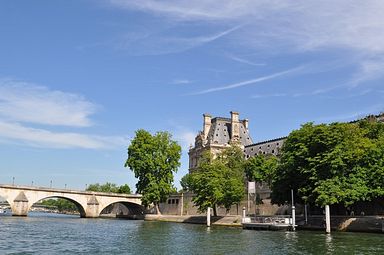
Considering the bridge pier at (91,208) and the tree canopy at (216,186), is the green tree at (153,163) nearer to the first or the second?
the bridge pier at (91,208)

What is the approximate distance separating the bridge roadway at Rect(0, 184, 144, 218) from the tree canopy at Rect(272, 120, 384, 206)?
187ft

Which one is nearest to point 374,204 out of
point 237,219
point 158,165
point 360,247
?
point 237,219

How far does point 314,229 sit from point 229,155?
3250 cm

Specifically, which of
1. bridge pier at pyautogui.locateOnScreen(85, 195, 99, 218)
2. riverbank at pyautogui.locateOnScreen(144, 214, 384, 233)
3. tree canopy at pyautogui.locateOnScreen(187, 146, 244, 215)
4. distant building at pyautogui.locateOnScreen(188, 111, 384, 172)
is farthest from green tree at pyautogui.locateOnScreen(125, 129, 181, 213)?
distant building at pyautogui.locateOnScreen(188, 111, 384, 172)

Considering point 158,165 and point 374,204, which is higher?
point 158,165

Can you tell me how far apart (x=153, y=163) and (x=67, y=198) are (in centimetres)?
2359

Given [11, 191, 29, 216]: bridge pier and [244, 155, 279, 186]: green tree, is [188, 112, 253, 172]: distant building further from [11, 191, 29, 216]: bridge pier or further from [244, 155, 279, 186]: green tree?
[11, 191, 29, 216]: bridge pier

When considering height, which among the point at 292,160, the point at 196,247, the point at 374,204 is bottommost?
the point at 196,247

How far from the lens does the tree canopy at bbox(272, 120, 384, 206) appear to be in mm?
56969

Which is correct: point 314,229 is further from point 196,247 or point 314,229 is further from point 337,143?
point 196,247

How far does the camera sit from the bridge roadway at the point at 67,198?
97188mm

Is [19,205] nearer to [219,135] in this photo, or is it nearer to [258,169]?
[258,169]

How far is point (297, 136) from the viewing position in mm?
67875

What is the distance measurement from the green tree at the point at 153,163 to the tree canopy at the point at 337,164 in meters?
38.5
